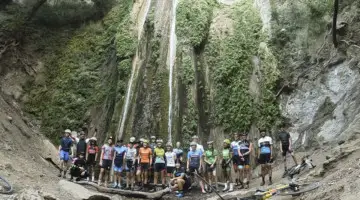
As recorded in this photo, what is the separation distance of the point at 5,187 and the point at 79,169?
15.1 feet

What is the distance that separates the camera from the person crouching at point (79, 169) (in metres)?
14.5

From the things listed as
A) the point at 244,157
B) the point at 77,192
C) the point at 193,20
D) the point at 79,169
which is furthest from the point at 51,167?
the point at 193,20

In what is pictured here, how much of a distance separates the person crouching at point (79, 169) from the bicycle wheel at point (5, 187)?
414 centimetres


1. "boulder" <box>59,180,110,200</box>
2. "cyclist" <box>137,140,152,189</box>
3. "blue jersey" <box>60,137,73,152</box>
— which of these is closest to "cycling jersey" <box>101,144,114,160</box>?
"cyclist" <box>137,140,152,189</box>

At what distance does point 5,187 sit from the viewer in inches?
395

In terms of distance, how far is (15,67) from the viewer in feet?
70.2

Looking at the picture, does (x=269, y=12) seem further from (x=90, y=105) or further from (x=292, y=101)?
(x=90, y=105)

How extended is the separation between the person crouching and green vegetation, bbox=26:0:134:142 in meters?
5.33

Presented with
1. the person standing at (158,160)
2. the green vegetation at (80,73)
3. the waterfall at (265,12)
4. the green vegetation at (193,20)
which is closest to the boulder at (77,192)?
the person standing at (158,160)

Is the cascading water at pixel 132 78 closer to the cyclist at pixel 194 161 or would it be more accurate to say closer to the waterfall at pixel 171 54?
the waterfall at pixel 171 54

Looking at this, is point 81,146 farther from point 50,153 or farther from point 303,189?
point 303,189

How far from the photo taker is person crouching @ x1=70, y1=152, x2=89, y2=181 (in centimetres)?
1446

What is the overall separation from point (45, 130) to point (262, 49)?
413 inches

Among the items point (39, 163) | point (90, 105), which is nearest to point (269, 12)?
point (90, 105)
